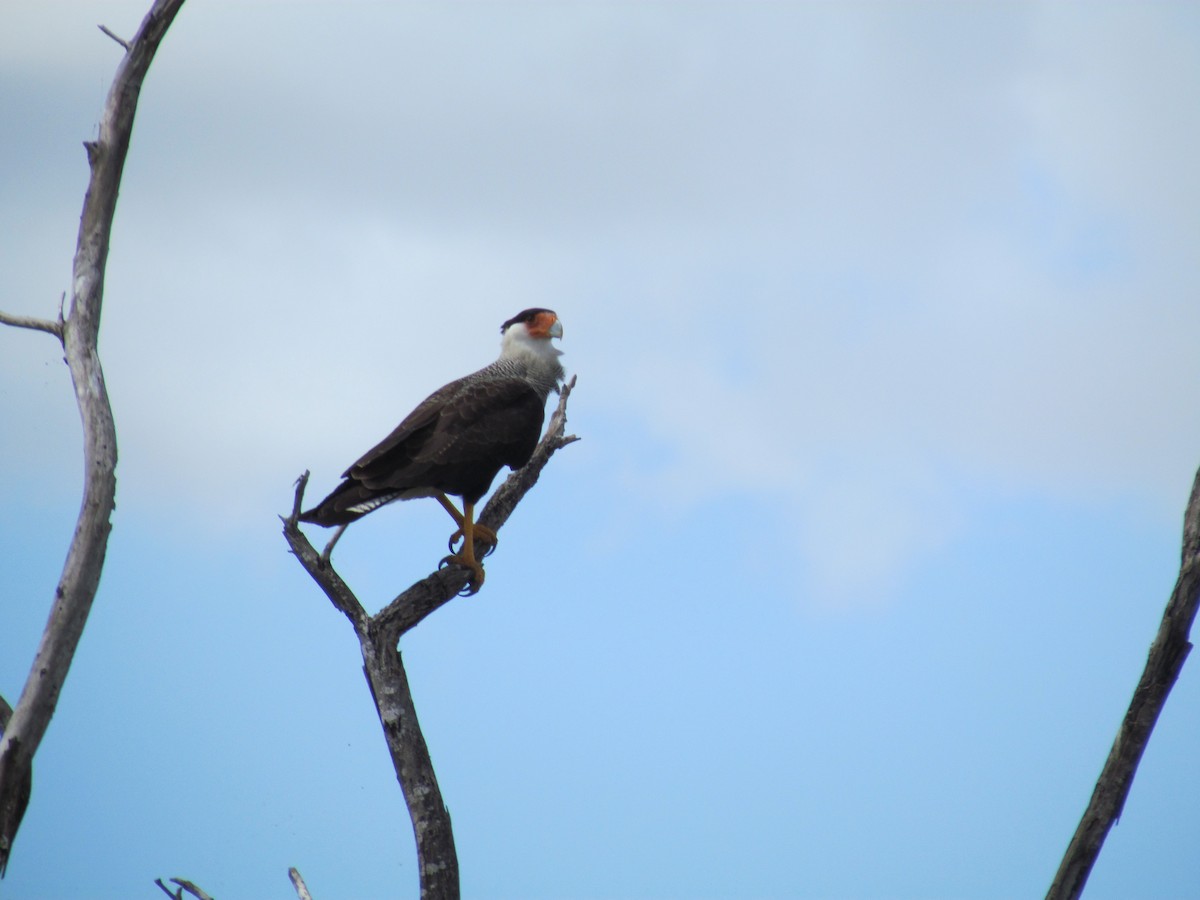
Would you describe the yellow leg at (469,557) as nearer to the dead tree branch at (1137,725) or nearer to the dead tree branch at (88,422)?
the dead tree branch at (88,422)

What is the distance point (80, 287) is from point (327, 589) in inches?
73.4

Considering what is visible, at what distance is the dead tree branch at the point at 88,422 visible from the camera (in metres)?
4.84

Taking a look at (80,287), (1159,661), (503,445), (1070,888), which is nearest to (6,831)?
(80,287)

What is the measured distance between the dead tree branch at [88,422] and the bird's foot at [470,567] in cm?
167

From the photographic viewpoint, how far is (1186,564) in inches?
185

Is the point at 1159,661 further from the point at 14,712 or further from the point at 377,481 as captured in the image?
the point at 14,712

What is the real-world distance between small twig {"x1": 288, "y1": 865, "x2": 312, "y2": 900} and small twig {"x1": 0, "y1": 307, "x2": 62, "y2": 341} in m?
2.75

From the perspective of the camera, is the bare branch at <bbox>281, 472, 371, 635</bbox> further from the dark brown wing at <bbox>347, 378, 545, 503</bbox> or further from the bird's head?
the bird's head

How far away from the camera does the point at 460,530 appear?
6.12 m

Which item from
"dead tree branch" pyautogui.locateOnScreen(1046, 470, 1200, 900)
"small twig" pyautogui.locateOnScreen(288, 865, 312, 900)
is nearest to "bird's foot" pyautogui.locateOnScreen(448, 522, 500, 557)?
"small twig" pyautogui.locateOnScreen(288, 865, 312, 900)

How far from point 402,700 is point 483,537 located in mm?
1318

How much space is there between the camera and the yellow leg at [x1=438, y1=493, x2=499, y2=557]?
6.12 metres

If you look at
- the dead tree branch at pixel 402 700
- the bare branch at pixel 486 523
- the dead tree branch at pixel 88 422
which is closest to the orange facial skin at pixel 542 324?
the bare branch at pixel 486 523

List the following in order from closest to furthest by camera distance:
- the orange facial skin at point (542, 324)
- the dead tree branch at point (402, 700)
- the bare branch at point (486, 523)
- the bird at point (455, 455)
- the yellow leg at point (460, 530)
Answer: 1. the dead tree branch at point (402, 700)
2. the bare branch at point (486, 523)
3. the bird at point (455, 455)
4. the yellow leg at point (460, 530)
5. the orange facial skin at point (542, 324)
